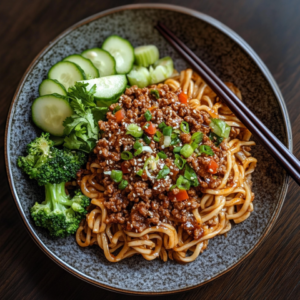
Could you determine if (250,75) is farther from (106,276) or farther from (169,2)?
(106,276)

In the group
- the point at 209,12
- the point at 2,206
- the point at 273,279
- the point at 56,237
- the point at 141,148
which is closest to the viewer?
the point at 141,148

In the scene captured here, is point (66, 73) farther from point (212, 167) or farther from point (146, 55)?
point (212, 167)

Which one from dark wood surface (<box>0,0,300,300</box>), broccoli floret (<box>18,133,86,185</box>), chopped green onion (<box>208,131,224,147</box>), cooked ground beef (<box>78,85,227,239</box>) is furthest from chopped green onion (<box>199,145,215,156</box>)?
broccoli floret (<box>18,133,86,185</box>)

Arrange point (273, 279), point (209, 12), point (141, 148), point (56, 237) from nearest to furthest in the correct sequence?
1. point (141, 148)
2. point (56, 237)
3. point (273, 279)
4. point (209, 12)

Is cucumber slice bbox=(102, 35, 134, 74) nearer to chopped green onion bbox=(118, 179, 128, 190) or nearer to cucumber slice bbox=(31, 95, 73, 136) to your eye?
cucumber slice bbox=(31, 95, 73, 136)

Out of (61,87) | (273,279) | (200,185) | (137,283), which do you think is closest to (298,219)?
(273,279)

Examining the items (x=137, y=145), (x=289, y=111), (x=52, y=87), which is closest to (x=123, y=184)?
(x=137, y=145)
